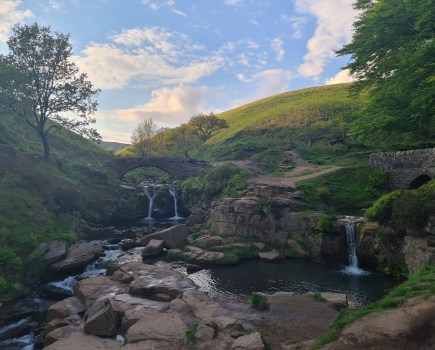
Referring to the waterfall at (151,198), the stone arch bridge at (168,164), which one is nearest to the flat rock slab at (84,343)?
the waterfall at (151,198)

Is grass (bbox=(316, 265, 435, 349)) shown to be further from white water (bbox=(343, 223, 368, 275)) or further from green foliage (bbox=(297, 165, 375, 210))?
green foliage (bbox=(297, 165, 375, 210))

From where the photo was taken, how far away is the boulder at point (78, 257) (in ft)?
87.0

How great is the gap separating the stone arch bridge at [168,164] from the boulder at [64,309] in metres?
47.9

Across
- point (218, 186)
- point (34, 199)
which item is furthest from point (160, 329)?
point (218, 186)

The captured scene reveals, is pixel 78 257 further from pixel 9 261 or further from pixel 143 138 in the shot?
pixel 143 138

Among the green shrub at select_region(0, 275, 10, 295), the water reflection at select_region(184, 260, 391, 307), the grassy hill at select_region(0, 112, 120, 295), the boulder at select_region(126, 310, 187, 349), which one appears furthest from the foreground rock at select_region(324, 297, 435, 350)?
the grassy hill at select_region(0, 112, 120, 295)

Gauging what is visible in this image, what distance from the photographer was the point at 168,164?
68.9m

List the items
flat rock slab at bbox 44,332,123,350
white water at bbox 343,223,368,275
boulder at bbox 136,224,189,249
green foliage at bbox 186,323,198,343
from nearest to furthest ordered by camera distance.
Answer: green foliage at bbox 186,323,198,343, flat rock slab at bbox 44,332,123,350, white water at bbox 343,223,368,275, boulder at bbox 136,224,189,249

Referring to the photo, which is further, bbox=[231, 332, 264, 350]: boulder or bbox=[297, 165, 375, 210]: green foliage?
bbox=[297, 165, 375, 210]: green foliage

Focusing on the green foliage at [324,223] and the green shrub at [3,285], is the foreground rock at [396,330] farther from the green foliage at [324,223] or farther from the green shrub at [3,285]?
the green shrub at [3,285]

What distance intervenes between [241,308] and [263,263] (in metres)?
10.3

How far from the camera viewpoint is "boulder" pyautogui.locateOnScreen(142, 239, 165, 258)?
30406 millimetres

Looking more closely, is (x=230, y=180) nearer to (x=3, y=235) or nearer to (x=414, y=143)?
(x=414, y=143)

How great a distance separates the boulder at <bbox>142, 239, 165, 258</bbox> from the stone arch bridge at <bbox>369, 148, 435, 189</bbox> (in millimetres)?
25386
